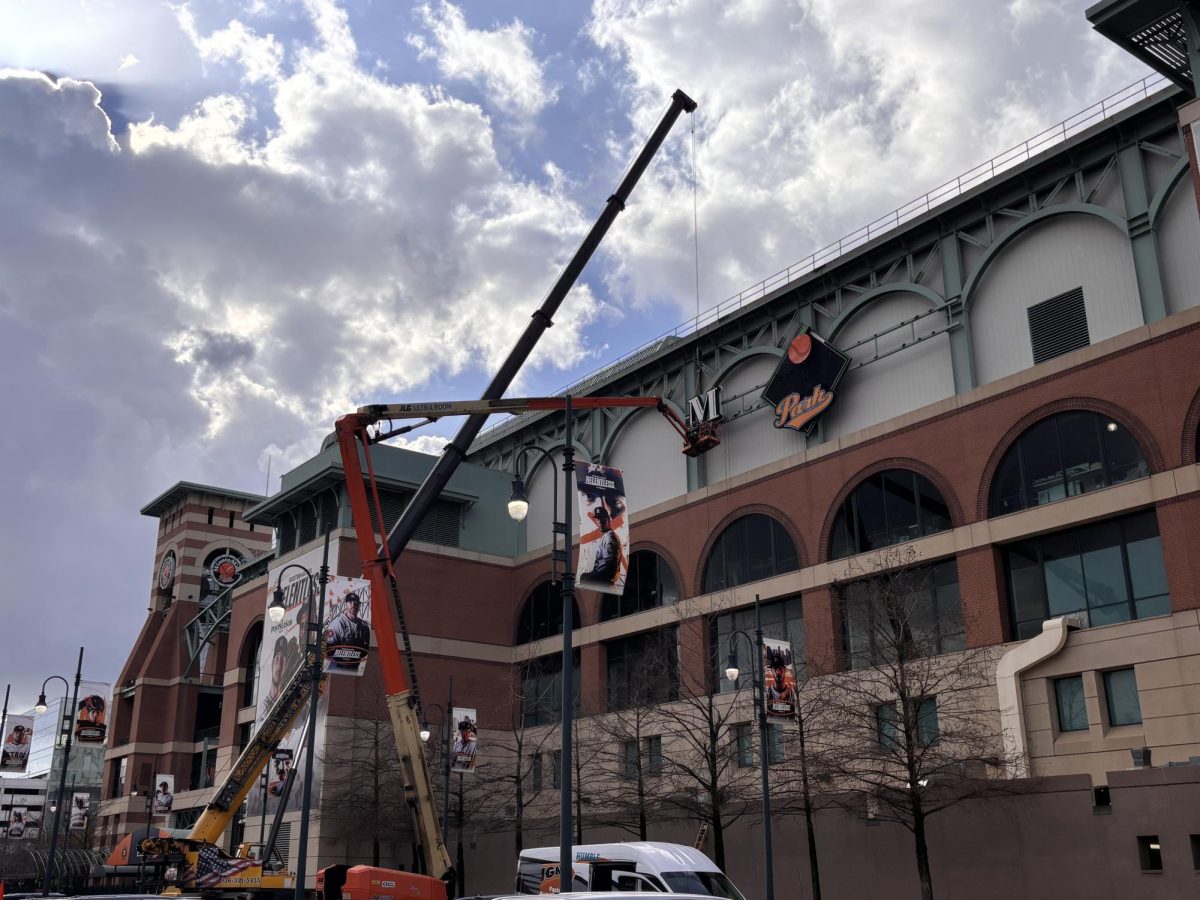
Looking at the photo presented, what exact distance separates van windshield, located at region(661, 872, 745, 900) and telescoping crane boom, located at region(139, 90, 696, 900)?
6.25m

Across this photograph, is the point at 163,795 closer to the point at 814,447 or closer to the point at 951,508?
the point at 814,447

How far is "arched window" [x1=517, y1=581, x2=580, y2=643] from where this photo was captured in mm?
61188

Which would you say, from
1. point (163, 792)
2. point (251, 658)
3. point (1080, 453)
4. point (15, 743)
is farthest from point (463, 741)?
point (163, 792)

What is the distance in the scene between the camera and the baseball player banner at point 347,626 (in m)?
33.5

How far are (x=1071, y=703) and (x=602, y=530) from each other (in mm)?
21318

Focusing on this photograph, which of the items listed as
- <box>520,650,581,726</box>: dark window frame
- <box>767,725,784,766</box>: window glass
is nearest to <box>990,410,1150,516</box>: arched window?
<box>767,725,784,766</box>: window glass

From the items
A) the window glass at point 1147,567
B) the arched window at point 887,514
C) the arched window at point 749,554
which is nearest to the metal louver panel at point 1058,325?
the arched window at point 887,514

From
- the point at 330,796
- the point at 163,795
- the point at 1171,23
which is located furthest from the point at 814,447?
the point at 163,795

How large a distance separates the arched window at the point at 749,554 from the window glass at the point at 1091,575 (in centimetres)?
1078

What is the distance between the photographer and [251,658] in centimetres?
6838

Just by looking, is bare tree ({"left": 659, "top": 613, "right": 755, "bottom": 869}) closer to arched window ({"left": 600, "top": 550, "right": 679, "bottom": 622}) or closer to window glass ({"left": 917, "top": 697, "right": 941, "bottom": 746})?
arched window ({"left": 600, "top": 550, "right": 679, "bottom": 622})

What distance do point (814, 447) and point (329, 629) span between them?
22310mm

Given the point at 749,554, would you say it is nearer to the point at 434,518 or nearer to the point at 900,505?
the point at 900,505

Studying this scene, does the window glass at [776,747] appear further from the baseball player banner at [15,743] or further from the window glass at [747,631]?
the baseball player banner at [15,743]
